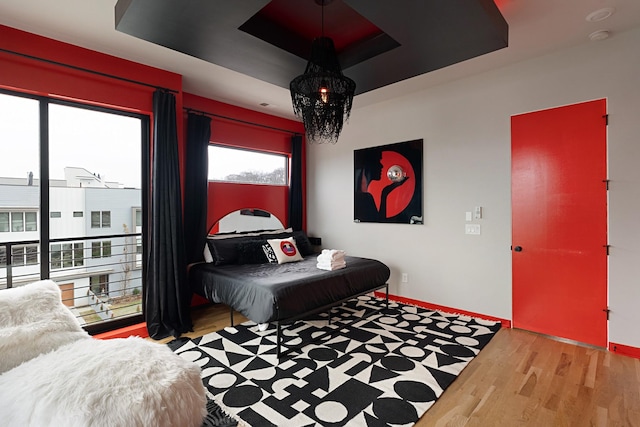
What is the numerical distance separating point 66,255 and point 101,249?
0.30 metres

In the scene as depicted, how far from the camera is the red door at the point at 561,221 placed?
9.39 feet

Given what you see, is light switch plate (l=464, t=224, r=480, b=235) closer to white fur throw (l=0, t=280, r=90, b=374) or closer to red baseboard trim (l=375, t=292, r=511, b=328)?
red baseboard trim (l=375, t=292, r=511, b=328)

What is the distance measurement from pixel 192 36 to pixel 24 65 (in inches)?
61.9

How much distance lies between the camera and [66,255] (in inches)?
118

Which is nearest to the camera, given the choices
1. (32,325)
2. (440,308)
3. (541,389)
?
(32,325)

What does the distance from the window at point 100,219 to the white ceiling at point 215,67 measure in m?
1.55

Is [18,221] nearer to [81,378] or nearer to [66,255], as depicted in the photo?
[66,255]

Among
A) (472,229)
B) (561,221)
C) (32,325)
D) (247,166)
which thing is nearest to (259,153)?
(247,166)

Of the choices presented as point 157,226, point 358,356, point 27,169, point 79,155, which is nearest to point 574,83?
point 358,356

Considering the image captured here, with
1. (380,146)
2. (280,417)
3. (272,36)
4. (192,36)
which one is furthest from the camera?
(380,146)

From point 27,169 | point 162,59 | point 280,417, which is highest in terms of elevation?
point 162,59

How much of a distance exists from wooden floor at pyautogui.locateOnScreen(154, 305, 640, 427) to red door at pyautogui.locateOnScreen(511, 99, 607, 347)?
33 cm

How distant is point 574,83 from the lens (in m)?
2.96

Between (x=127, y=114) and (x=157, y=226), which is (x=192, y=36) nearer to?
(x=127, y=114)
